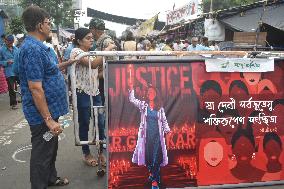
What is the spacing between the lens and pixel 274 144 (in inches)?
156

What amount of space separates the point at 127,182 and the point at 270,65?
1860 mm

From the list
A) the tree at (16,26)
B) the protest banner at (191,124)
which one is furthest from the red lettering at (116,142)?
the tree at (16,26)

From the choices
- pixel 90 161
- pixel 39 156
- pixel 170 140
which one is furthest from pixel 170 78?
pixel 90 161

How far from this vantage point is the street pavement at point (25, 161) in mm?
4598

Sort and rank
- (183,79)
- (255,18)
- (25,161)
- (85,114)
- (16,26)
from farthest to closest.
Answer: (16,26) < (255,18) < (25,161) < (85,114) < (183,79)

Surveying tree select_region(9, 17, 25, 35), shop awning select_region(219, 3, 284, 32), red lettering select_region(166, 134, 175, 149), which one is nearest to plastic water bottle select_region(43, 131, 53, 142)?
red lettering select_region(166, 134, 175, 149)

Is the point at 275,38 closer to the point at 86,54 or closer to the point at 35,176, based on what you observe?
the point at 86,54

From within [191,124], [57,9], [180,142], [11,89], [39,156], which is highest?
[57,9]

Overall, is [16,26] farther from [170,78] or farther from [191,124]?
[191,124]

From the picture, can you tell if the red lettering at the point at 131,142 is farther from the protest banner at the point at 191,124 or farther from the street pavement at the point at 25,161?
the street pavement at the point at 25,161

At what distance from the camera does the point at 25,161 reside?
5.51m

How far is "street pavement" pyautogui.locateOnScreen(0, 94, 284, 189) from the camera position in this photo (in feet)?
15.1

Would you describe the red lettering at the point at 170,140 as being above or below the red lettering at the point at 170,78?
below

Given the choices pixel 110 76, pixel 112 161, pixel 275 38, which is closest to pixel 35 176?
pixel 112 161
